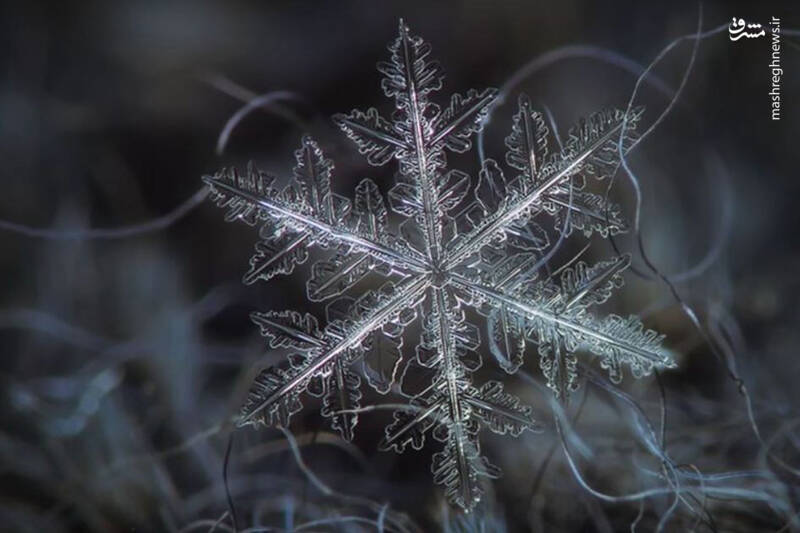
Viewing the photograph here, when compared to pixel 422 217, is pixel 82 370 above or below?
below

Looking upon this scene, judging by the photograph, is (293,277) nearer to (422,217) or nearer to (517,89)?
(422,217)

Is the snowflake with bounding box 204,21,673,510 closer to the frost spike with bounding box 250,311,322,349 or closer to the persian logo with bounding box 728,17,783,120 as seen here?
the frost spike with bounding box 250,311,322,349

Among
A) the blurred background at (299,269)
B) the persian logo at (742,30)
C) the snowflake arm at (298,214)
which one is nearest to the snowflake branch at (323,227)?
the snowflake arm at (298,214)

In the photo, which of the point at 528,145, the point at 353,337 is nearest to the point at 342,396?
the point at 353,337

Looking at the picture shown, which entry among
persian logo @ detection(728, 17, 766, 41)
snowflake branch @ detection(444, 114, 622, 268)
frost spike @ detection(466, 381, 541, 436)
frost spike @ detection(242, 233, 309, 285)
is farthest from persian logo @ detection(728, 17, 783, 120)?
frost spike @ detection(242, 233, 309, 285)

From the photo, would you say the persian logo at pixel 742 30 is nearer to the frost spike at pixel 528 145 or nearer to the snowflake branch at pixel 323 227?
the frost spike at pixel 528 145

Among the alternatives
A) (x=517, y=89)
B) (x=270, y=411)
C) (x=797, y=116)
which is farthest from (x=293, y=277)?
(x=797, y=116)
